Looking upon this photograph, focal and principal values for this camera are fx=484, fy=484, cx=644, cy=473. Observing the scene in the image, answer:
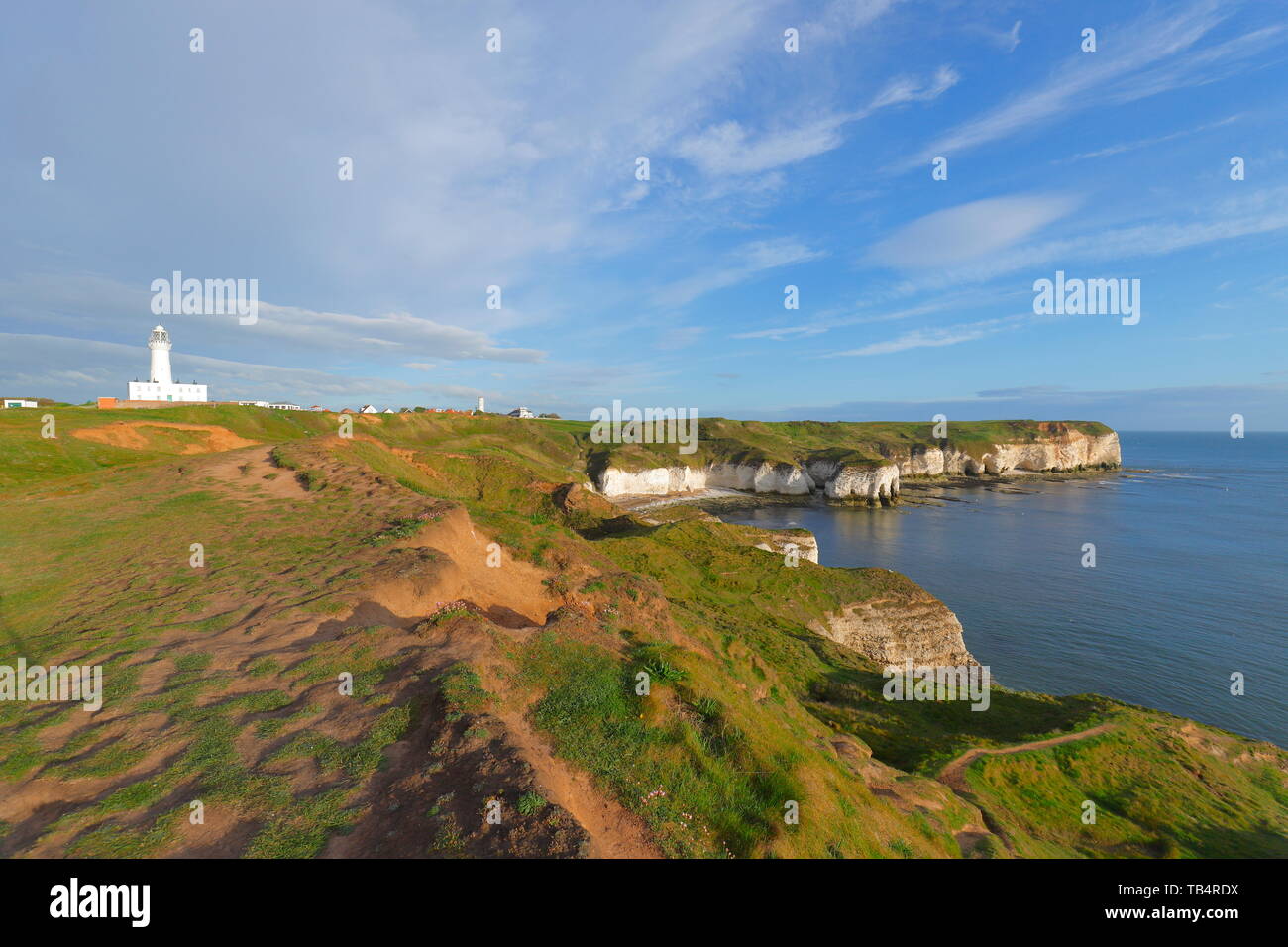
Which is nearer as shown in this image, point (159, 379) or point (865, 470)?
point (159, 379)

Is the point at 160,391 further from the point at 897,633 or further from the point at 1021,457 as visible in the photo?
the point at 1021,457

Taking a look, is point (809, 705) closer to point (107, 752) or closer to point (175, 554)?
point (107, 752)

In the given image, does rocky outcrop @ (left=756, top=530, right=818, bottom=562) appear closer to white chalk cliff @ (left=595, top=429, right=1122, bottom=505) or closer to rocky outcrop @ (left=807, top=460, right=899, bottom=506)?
white chalk cliff @ (left=595, top=429, right=1122, bottom=505)

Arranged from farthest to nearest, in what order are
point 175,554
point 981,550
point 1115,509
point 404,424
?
1. point 1115,509
2. point 404,424
3. point 981,550
4. point 175,554

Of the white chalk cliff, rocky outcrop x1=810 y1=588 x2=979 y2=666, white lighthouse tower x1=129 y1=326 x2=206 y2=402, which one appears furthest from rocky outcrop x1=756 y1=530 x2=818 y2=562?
white lighthouse tower x1=129 y1=326 x2=206 y2=402

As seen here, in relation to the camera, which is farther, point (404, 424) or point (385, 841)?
point (404, 424)

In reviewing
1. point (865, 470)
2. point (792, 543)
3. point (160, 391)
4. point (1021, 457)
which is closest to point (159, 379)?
point (160, 391)
